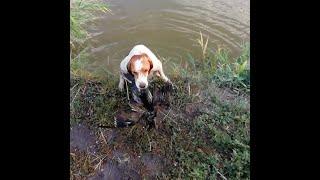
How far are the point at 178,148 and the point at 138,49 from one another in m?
0.85

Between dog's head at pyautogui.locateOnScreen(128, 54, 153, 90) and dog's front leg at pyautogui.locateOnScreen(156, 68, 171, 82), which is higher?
dog's head at pyautogui.locateOnScreen(128, 54, 153, 90)

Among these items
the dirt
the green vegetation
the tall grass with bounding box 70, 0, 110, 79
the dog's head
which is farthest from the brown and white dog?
the tall grass with bounding box 70, 0, 110, 79

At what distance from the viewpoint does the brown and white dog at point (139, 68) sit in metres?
3.37

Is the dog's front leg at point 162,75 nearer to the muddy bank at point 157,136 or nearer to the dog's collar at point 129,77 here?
the muddy bank at point 157,136

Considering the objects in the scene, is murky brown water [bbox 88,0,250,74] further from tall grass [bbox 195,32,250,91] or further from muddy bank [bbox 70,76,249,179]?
muddy bank [bbox 70,76,249,179]

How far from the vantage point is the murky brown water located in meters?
4.44

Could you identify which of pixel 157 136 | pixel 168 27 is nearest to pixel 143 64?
pixel 157 136

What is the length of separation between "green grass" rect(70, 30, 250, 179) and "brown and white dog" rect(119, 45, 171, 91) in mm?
191

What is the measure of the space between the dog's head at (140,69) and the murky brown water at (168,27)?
811 mm

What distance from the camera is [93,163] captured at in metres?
3.24

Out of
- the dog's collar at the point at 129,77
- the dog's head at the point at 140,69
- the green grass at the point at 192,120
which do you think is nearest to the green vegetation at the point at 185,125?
the green grass at the point at 192,120

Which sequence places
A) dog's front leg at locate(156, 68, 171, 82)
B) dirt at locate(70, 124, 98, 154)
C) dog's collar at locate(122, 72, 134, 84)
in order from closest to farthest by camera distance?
dirt at locate(70, 124, 98, 154), dog's collar at locate(122, 72, 134, 84), dog's front leg at locate(156, 68, 171, 82)
